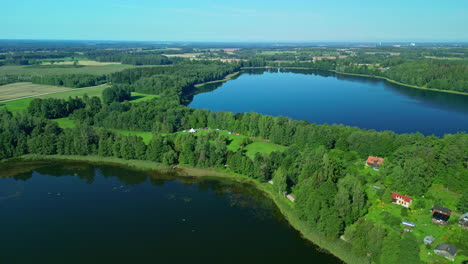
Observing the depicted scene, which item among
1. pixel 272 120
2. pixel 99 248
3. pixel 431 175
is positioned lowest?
pixel 99 248

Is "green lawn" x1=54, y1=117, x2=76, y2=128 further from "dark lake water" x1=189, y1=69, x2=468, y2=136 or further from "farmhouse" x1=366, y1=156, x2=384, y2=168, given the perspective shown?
"farmhouse" x1=366, y1=156, x2=384, y2=168

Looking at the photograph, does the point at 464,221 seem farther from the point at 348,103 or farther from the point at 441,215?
the point at 348,103

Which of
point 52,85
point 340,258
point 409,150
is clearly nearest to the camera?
point 340,258

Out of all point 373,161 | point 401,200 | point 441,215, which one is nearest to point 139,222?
point 401,200

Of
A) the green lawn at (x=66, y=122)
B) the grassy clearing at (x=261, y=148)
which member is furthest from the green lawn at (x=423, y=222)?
the green lawn at (x=66, y=122)

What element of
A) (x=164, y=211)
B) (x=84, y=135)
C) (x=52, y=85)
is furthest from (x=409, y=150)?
(x=52, y=85)

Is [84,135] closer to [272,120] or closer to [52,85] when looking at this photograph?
[272,120]
